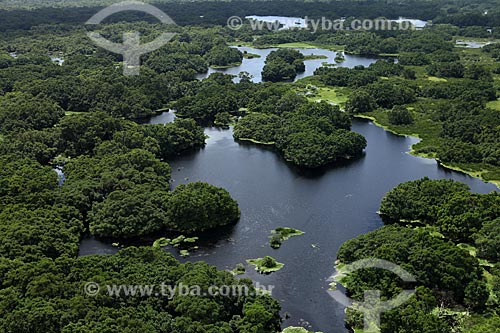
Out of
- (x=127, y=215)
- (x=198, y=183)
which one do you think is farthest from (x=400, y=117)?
(x=127, y=215)

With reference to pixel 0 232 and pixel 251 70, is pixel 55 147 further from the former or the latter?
pixel 251 70

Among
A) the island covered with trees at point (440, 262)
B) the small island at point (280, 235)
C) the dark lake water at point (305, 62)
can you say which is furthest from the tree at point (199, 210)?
the dark lake water at point (305, 62)

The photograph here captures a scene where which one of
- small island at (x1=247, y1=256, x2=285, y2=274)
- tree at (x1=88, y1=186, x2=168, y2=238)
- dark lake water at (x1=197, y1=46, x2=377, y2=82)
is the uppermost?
dark lake water at (x1=197, y1=46, x2=377, y2=82)

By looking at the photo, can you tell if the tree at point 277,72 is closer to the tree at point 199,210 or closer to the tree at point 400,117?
the tree at point 400,117

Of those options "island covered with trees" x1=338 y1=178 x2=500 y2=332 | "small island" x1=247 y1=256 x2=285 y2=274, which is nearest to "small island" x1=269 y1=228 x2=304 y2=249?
"small island" x1=247 y1=256 x2=285 y2=274

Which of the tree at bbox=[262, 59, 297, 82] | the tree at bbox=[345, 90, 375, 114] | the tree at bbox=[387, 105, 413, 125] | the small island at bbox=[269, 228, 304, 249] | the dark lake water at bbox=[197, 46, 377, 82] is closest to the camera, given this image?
the small island at bbox=[269, 228, 304, 249]

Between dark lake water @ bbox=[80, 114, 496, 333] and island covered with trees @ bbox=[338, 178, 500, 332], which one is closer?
island covered with trees @ bbox=[338, 178, 500, 332]

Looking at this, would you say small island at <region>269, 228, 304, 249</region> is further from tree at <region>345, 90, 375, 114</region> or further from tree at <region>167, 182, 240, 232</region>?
tree at <region>345, 90, 375, 114</region>

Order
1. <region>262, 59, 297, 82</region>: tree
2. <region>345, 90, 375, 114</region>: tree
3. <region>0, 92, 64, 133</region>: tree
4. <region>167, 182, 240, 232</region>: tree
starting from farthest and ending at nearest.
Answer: <region>262, 59, 297, 82</region>: tree, <region>345, 90, 375, 114</region>: tree, <region>0, 92, 64, 133</region>: tree, <region>167, 182, 240, 232</region>: tree
